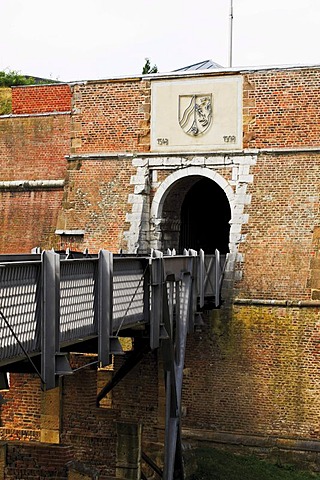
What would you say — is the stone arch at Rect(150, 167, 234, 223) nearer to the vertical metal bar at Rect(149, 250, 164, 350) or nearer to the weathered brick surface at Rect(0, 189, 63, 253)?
the weathered brick surface at Rect(0, 189, 63, 253)

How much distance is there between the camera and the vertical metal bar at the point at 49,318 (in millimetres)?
8289

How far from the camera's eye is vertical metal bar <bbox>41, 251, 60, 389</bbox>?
27.2 feet

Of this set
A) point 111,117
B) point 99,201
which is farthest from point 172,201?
point 111,117

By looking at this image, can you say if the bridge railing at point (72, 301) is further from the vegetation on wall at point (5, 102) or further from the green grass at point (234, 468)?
the vegetation on wall at point (5, 102)

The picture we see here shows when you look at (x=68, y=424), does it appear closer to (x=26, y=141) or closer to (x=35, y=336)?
(x=26, y=141)

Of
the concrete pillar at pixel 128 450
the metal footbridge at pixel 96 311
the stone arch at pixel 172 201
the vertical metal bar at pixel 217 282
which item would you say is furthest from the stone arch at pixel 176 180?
the concrete pillar at pixel 128 450

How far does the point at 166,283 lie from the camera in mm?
12203

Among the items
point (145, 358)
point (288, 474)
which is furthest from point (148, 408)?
point (288, 474)

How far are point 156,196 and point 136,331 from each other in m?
7.87

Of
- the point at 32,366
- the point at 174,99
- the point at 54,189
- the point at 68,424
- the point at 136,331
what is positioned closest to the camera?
the point at 32,366

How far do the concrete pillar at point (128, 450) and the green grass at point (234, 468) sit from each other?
2220 mm

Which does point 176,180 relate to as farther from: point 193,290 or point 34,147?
point 193,290

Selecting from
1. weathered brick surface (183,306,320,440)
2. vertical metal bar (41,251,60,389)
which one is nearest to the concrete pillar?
weathered brick surface (183,306,320,440)

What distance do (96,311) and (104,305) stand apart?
11cm
